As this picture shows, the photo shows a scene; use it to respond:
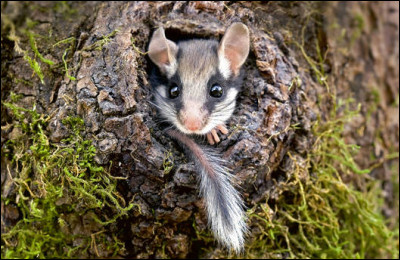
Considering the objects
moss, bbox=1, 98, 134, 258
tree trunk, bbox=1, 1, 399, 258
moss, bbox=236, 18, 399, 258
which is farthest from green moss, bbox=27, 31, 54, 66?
moss, bbox=236, 18, 399, 258

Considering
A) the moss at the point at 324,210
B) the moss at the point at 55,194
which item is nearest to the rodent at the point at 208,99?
the moss at the point at 324,210

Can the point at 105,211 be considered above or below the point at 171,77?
below

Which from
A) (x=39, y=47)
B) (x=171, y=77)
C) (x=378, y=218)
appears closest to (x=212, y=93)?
(x=171, y=77)

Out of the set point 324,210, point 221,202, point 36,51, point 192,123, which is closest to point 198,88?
point 192,123

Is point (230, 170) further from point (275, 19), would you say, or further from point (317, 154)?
point (275, 19)

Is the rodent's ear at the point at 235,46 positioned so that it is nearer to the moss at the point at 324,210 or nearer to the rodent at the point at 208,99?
the rodent at the point at 208,99

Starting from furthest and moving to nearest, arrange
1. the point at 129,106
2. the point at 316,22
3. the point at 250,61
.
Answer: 1. the point at 316,22
2. the point at 250,61
3. the point at 129,106
